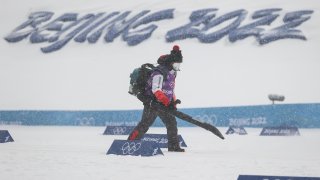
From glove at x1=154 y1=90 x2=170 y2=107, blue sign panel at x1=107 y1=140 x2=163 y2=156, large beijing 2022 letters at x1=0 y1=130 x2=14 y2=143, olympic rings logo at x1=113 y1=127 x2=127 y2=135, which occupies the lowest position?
olympic rings logo at x1=113 y1=127 x2=127 y2=135

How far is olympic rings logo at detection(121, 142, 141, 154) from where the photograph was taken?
840 cm

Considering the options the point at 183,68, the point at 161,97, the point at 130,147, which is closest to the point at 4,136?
the point at 130,147

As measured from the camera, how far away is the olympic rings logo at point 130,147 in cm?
840

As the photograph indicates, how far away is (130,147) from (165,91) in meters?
1.06

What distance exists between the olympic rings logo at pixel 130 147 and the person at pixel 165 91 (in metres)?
0.66

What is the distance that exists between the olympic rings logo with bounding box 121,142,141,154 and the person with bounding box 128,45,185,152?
658 millimetres

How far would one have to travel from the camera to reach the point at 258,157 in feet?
27.5

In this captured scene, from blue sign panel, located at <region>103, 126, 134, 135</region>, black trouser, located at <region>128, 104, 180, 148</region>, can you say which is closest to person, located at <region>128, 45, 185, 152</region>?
black trouser, located at <region>128, 104, 180, 148</region>

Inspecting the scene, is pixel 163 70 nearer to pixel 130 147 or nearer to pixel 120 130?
pixel 130 147

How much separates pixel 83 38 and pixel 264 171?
24.9 meters

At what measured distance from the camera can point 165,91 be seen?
8891 mm

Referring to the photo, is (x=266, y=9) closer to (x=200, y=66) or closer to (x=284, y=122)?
(x=200, y=66)

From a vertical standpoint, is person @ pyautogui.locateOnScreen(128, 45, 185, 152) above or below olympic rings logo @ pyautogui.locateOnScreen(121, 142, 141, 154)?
above

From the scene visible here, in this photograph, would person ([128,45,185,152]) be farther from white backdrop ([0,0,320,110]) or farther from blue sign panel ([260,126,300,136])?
white backdrop ([0,0,320,110])
